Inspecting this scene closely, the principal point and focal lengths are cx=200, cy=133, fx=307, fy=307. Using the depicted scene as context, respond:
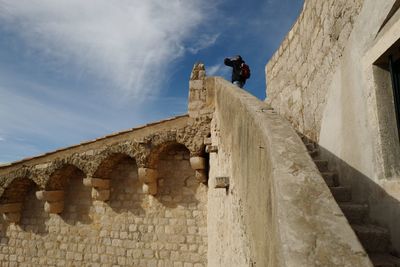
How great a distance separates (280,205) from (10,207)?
7816 millimetres

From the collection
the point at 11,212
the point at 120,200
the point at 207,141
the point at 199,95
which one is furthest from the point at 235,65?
the point at 11,212

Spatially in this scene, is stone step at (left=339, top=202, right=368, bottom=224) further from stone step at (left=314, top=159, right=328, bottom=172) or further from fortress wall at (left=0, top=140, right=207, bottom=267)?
fortress wall at (left=0, top=140, right=207, bottom=267)

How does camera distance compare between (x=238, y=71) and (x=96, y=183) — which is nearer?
(x=96, y=183)

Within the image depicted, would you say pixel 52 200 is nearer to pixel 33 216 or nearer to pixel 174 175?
pixel 33 216

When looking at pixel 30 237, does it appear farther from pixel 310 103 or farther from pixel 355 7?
pixel 355 7

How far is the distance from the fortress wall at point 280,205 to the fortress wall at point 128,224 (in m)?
3.02

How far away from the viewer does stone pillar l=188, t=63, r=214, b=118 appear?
592cm

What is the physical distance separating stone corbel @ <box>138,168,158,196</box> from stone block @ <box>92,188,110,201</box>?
92 cm

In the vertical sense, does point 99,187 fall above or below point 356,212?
above

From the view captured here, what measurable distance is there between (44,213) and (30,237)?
65cm

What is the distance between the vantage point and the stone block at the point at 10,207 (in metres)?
7.29

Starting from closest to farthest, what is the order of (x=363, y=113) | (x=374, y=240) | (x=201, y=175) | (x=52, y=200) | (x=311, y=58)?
(x=374, y=240) → (x=363, y=113) → (x=311, y=58) → (x=201, y=175) → (x=52, y=200)

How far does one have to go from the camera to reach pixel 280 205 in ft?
4.41

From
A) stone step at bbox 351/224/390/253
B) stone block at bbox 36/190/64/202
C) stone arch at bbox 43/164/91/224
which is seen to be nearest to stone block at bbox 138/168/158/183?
stone arch at bbox 43/164/91/224
